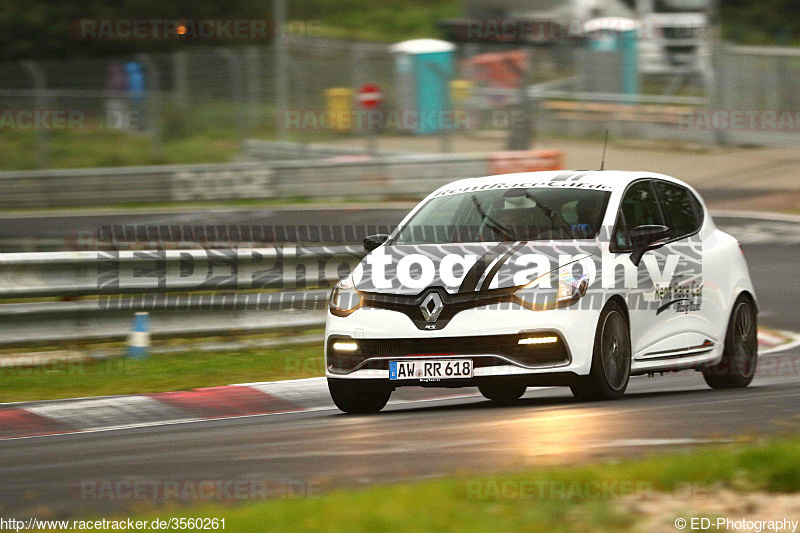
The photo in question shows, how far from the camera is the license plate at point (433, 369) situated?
882cm

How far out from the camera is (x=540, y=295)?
8.83m

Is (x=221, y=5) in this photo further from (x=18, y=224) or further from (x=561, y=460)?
(x=561, y=460)

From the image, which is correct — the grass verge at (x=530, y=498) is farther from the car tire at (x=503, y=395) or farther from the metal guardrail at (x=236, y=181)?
the metal guardrail at (x=236, y=181)

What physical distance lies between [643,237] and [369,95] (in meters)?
19.6

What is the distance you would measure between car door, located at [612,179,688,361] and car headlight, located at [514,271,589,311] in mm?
611

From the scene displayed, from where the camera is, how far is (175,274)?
12.3 m

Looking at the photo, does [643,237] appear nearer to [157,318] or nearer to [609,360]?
[609,360]

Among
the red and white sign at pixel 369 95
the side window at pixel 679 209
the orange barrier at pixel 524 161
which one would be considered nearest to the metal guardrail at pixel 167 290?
the side window at pixel 679 209

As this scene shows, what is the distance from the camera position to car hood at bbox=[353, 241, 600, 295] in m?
8.87

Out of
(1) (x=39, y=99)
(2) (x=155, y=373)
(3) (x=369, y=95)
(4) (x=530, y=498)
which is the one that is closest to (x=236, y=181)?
(3) (x=369, y=95)

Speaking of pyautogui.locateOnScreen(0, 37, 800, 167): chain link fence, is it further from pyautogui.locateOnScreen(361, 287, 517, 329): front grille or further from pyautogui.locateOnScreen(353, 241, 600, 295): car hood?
pyautogui.locateOnScreen(361, 287, 517, 329): front grille

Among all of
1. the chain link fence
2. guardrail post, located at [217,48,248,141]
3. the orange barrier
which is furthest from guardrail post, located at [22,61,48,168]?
the orange barrier

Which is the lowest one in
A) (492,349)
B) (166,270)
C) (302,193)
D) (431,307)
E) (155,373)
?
(302,193)

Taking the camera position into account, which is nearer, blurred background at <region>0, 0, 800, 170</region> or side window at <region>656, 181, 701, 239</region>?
side window at <region>656, 181, 701, 239</region>
